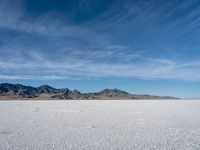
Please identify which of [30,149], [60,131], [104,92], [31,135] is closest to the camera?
[30,149]

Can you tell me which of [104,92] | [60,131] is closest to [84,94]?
[104,92]

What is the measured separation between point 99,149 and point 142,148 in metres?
1.16

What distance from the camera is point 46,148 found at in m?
6.76

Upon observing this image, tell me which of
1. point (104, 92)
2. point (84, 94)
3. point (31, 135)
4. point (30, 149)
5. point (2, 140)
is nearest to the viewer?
point (30, 149)

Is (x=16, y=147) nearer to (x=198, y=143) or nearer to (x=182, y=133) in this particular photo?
(x=198, y=143)

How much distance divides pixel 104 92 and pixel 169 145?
17360cm

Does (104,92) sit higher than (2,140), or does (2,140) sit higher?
(104,92)

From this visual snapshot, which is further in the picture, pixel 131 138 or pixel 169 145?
pixel 131 138

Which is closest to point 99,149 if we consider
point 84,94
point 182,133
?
point 182,133

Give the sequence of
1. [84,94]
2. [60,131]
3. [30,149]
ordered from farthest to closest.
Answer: [84,94] < [60,131] < [30,149]

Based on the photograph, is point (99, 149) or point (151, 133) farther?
point (151, 133)

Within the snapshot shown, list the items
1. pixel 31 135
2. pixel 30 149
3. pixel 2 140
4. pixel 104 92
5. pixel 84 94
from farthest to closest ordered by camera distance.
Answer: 1. pixel 104 92
2. pixel 84 94
3. pixel 31 135
4. pixel 2 140
5. pixel 30 149

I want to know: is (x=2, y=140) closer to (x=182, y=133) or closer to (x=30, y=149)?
(x=30, y=149)

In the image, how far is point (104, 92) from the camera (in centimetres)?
18038
